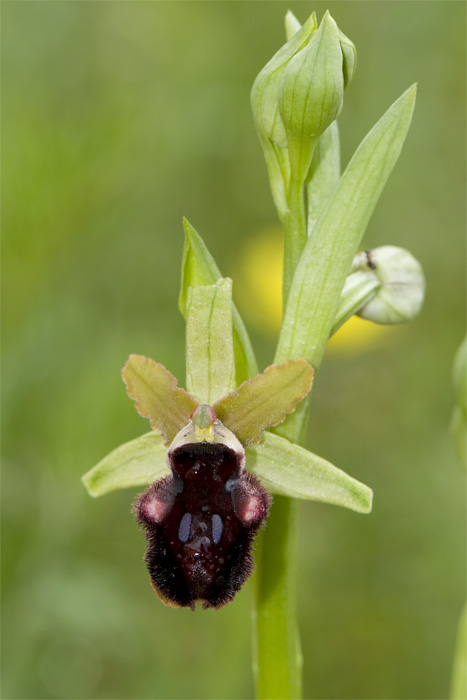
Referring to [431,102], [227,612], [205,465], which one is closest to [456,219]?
[431,102]

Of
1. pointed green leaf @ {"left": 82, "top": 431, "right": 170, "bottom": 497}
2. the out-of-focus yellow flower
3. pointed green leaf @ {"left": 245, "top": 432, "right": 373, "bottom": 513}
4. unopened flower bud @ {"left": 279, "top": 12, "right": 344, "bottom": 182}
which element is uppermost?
the out-of-focus yellow flower

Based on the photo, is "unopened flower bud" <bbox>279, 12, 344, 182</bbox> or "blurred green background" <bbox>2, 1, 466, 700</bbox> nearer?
"unopened flower bud" <bbox>279, 12, 344, 182</bbox>

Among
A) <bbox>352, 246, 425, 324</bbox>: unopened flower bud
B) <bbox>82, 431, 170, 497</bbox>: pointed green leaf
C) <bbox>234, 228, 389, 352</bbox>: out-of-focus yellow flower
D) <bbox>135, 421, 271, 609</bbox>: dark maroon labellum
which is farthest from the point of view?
<bbox>234, 228, 389, 352</bbox>: out-of-focus yellow flower

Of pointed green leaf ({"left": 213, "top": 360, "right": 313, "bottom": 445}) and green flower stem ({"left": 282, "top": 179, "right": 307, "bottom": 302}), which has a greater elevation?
green flower stem ({"left": 282, "top": 179, "right": 307, "bottom": 302})

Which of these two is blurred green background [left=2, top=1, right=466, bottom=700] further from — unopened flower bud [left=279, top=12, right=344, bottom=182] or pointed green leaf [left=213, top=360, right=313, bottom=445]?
unopened flower bud [left=279, top=12, right=344, bottom=182]

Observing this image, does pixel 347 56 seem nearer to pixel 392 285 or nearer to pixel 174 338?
pixel 392 285

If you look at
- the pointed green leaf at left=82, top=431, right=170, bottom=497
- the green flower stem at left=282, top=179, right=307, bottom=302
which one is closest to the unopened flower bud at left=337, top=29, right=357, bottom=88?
the green flower stem at left=282, top=179, right=307, bottom=302

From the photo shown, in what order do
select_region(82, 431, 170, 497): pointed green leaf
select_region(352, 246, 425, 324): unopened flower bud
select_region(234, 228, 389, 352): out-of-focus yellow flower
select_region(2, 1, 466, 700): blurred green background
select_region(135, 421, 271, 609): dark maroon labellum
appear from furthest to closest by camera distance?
1. select_region(234, 228, 389, 352): out-of-focus yellow flower
2. select_region(2, 1, 466, 700): blurred green background
3. select_region(352, 246, 425, 324): unopened flower bud
4. select_region(82, 431, 170, 497): pointed green leaf
5. select_region(135, 421, 271, 609): dark maroon labellum

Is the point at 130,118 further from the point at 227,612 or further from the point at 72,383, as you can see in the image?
the point at 227,612

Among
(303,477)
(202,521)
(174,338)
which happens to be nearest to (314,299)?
(303,477)
